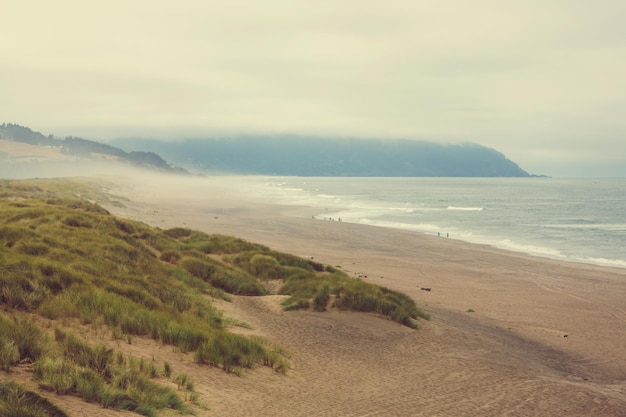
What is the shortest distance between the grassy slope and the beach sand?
2.07 ft

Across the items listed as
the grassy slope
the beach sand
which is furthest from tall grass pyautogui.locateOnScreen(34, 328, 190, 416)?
the beach sand

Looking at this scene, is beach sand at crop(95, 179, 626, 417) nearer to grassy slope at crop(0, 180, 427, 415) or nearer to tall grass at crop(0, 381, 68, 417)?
grassy slope at crop(0, 180, 427, 415)

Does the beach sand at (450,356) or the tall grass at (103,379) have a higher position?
the tall grass at (103,379)

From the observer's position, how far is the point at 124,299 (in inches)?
454

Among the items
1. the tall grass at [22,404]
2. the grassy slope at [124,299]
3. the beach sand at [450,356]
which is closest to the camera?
the tall grass at [22,404]

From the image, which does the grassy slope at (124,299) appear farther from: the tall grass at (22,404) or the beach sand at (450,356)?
the beach sand at (450,356)

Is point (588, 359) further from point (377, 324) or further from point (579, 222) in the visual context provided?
point (579, 222)

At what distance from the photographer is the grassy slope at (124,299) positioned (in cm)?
724

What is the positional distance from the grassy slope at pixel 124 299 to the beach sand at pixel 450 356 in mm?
630

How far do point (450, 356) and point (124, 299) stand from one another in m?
8.26

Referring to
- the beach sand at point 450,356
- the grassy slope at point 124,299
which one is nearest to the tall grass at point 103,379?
the grassy slope at point 124,299

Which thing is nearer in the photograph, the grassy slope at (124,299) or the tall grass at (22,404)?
the tall grass at (22,404)

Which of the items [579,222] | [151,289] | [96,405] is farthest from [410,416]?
[579,222]

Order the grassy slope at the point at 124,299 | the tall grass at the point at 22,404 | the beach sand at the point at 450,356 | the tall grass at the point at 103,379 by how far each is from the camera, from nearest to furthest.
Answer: the tall grass at the point at 22,404, the tall grass at the point at 103,379, the grassy slope at the point at 124,299, the beach sand at the point at 450,356
